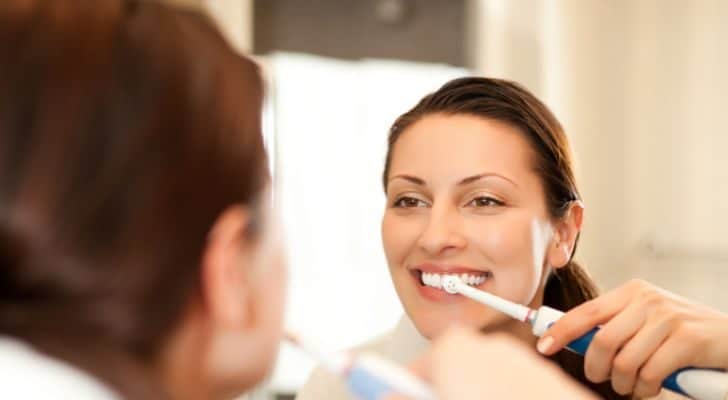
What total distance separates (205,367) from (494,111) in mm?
641

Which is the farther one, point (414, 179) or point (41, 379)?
point (414, 179)

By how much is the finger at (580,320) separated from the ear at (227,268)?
1.35ft

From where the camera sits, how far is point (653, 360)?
0.82 m

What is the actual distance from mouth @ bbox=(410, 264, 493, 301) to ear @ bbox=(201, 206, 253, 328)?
1.75ft

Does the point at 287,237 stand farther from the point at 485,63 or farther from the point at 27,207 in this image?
the point at 485,63

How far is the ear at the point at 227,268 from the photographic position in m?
0.46

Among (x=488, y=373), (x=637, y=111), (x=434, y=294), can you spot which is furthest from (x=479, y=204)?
(x=637, y=111)

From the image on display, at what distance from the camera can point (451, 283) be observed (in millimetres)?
983

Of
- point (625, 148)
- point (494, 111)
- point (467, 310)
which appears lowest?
point (625, 148)

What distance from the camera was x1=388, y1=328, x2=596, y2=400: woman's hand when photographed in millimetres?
466

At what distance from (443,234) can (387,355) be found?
0.24m

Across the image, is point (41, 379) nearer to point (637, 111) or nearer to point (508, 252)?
point (508, 252)

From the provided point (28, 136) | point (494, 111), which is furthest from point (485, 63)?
point (28, 136)

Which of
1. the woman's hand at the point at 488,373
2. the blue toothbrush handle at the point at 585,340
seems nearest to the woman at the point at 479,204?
the blue toothbrush handle at the point at 585,340
